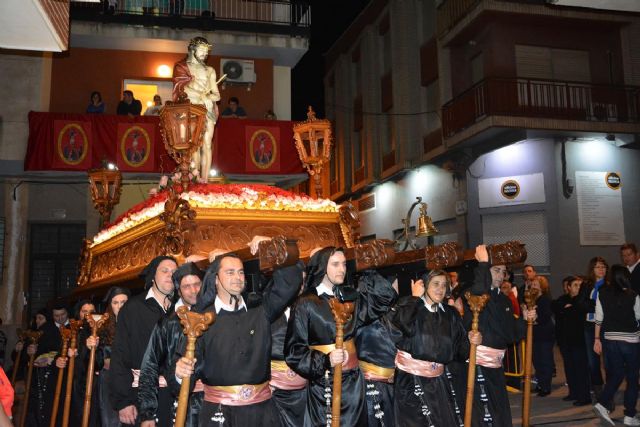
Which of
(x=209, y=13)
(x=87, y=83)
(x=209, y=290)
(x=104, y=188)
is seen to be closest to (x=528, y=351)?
(x=209, y=290)

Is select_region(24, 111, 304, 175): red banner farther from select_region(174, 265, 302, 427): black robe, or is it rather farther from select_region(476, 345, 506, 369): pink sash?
select_region(174, 265, 302, 427): black robe

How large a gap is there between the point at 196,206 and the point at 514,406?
17.1 feet

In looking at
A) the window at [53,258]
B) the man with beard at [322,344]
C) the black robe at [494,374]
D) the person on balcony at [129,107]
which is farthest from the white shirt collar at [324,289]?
the window at [53,258]

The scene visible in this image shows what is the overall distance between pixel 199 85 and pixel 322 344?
5526 millimetres

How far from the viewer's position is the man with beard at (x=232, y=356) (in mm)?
3916

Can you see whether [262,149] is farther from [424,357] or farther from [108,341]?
[424,357]

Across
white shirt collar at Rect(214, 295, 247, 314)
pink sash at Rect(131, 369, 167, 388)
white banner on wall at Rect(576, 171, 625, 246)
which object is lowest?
pink sash at Rect(131, 369, 167, 388)

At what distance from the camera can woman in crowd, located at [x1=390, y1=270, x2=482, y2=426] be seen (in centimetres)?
503

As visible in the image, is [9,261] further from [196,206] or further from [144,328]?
[144,328]

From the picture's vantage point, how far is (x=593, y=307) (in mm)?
8414

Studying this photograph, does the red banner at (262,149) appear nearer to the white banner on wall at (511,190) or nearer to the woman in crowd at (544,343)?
the white banner on wall at (511,190)

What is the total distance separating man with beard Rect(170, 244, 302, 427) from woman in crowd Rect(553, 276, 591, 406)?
6.06 metres

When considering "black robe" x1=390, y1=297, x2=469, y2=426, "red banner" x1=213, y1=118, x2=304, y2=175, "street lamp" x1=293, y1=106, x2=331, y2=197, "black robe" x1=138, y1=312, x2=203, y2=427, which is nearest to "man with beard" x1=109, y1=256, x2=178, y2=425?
"black robe" x1=138, y1=312, x2=203, y2=427

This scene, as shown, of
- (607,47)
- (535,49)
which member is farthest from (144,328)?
(607,47)
